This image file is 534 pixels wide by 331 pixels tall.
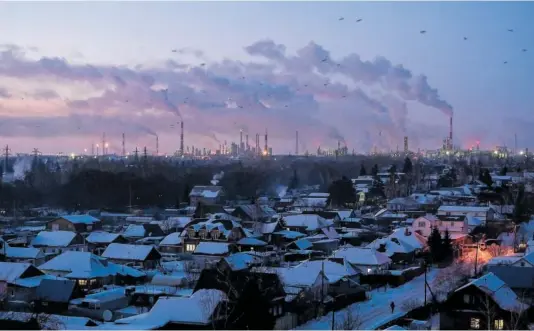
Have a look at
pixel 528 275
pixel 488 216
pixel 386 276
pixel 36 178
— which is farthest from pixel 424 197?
pixel 36 178

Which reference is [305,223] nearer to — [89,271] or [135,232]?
[135,232]

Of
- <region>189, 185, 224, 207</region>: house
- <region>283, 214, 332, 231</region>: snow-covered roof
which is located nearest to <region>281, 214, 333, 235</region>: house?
<region>283, 214, 332, 231</region>: snow-covered roof

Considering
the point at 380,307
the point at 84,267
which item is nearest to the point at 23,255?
the point at 84,267

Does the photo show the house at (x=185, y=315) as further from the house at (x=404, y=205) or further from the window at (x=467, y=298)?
the house at (x=404, y=205)

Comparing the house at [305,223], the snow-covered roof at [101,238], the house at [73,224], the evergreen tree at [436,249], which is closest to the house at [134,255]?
the snow-covered roof at [101,238]

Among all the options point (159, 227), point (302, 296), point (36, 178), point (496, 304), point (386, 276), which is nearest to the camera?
point (496, 304)

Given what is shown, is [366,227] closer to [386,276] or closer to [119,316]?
[386,276]
